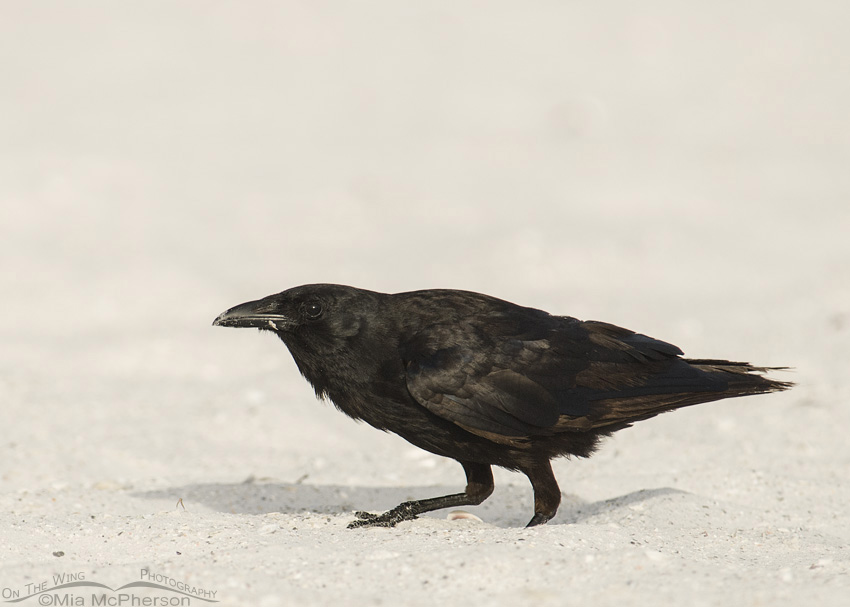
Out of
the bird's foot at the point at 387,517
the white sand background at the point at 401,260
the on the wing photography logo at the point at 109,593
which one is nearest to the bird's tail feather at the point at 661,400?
the white sand background at the point at 401,260

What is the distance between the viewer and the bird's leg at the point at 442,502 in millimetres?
4953

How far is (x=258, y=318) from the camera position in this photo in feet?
16.8

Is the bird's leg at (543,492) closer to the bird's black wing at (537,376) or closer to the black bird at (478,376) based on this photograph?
the black bird at (478,376)

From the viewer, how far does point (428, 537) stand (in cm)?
437

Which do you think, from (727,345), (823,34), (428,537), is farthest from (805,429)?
(823,34)

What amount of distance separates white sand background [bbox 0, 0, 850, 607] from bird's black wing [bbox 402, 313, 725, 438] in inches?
22.6

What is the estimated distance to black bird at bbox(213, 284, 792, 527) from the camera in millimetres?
4867

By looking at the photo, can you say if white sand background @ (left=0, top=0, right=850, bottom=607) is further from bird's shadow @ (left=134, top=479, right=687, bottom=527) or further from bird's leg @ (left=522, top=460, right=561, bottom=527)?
bird's leg @ (left=522, top=460, right=561, bottom=527)

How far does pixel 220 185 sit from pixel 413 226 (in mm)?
2736

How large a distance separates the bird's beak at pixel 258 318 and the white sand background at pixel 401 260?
0.96 meters

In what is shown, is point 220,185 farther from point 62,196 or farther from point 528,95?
point 528,95

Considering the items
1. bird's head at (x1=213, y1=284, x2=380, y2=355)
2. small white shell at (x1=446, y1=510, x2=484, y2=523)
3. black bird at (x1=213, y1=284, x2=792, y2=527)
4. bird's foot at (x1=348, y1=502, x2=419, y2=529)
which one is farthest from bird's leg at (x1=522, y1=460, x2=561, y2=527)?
bird's head at (x1=213, y1=284, x2=380, y2=355)

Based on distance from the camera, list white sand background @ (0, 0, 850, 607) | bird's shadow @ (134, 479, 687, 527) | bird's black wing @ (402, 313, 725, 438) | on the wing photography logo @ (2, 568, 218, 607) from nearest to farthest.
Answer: on the wing photography logo @ (2, 568, 218, 607)
white sand background @ (0, 0, 850, 607)
bird's black wing @ (402, 313, 725, 438)
bird's shadow @ (134, 479, 687, 527)

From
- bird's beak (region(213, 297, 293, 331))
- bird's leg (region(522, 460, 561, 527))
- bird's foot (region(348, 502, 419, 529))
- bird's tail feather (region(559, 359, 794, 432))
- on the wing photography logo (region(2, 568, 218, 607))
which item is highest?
bird's beak (region(213, 297, 293, 331))
